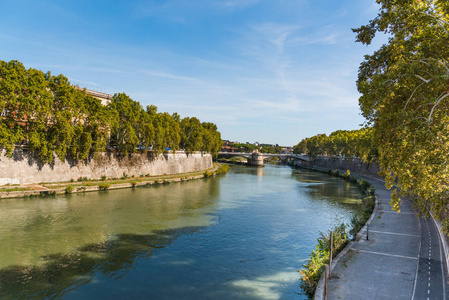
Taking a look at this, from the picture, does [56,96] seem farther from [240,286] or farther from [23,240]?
[240,286]

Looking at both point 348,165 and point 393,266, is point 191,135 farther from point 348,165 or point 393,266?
point 393,266

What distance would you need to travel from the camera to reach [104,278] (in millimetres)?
13758

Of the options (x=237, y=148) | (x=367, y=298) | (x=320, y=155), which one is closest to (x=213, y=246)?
(x=367, y=298)

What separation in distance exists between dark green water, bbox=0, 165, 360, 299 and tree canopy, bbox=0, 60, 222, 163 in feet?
24.6

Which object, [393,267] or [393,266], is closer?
[393,267]

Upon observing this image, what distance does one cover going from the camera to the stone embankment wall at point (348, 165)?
62.2 metres

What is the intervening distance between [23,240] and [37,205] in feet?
32.5

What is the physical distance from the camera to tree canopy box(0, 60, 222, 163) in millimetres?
31094

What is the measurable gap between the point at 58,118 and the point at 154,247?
2387 centimetres

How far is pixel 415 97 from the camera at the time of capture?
1237 centimetres

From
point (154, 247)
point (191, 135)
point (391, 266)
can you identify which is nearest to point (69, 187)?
point (154, 247)

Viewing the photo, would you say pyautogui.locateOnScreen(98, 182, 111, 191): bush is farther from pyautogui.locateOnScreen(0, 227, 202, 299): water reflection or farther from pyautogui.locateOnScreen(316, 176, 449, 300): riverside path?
pyautogui.locateOnScreen(316, 176, 449, 300): riverside path

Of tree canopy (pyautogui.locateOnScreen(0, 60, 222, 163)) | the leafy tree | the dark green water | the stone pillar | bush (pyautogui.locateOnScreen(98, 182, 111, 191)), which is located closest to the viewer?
the dark green water

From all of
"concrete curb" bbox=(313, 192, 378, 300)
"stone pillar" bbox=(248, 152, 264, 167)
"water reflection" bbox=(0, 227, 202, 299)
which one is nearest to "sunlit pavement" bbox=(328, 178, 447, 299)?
"concrete curb" bbox=(313, 192, 378, 300)
